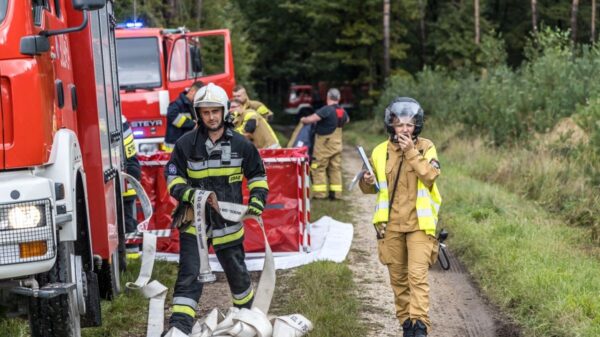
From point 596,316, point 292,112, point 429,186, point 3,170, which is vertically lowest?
point 292,112

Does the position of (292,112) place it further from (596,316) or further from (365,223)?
(596,316)

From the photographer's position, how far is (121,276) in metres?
9.02

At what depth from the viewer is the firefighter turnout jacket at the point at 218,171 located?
6855 millimetres

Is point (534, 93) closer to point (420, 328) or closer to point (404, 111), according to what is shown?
point (404, 111)

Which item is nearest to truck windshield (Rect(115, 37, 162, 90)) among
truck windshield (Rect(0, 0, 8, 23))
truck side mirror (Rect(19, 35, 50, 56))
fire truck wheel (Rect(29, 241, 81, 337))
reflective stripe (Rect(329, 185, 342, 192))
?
reflective stripe (Rect(329, 185, 342, 192))

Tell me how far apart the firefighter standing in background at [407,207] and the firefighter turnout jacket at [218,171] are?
80 cm

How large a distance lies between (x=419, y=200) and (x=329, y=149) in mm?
8999

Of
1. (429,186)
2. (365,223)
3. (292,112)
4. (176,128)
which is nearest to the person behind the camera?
(429,186)

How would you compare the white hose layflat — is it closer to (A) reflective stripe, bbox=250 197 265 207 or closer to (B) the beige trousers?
(A) reflective stripe, bbox=250 197 265 207

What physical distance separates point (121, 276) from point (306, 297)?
1.80m

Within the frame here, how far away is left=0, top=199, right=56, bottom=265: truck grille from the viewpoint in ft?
16.7

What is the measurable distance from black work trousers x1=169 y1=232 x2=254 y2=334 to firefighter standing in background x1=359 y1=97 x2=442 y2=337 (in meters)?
1.03

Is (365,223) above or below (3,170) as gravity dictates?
below

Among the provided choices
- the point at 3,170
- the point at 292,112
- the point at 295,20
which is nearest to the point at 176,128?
the point at 3,170
